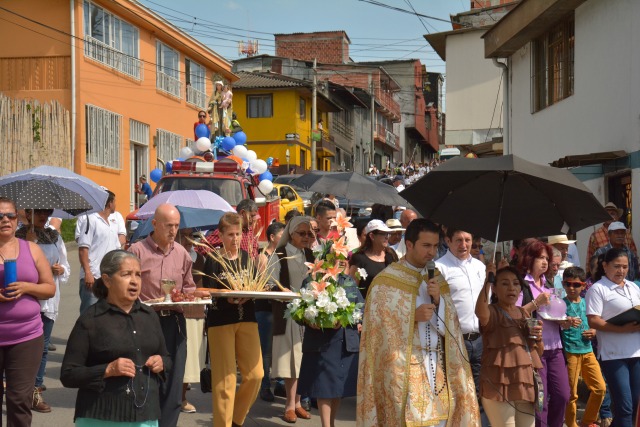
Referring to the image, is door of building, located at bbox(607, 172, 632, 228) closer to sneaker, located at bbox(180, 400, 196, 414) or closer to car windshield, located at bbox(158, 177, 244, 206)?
car windshield, located at bbox(158, 177, 244, 206)

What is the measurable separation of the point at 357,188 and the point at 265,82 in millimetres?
34778

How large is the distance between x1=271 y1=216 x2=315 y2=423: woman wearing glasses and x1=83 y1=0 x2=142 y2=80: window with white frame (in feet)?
63.5

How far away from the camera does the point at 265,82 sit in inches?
1896

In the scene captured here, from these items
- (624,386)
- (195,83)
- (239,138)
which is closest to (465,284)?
(624,386)

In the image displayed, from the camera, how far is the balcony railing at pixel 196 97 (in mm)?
35562

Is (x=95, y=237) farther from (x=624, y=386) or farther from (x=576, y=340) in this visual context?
(x=624, y=386)

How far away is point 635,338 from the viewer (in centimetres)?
786

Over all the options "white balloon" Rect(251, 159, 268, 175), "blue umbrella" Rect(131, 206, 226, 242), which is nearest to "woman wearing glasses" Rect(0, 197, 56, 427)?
"blue umbrella" Rect(131, 206, 226, 242)

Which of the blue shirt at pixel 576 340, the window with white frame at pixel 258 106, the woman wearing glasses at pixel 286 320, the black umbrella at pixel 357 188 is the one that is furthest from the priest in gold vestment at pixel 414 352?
the window with white frame at pixel 258 106

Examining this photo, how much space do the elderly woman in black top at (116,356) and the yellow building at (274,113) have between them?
137 feet

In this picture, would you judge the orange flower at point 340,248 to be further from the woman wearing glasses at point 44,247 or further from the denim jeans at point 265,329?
the woman wearing glasses at point 44,247

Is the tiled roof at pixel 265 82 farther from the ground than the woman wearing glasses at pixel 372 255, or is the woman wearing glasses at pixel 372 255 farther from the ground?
the tiled roof at pixel 265 82

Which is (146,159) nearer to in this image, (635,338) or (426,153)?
(635,338)

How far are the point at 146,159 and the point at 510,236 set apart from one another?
25950 millimetres
